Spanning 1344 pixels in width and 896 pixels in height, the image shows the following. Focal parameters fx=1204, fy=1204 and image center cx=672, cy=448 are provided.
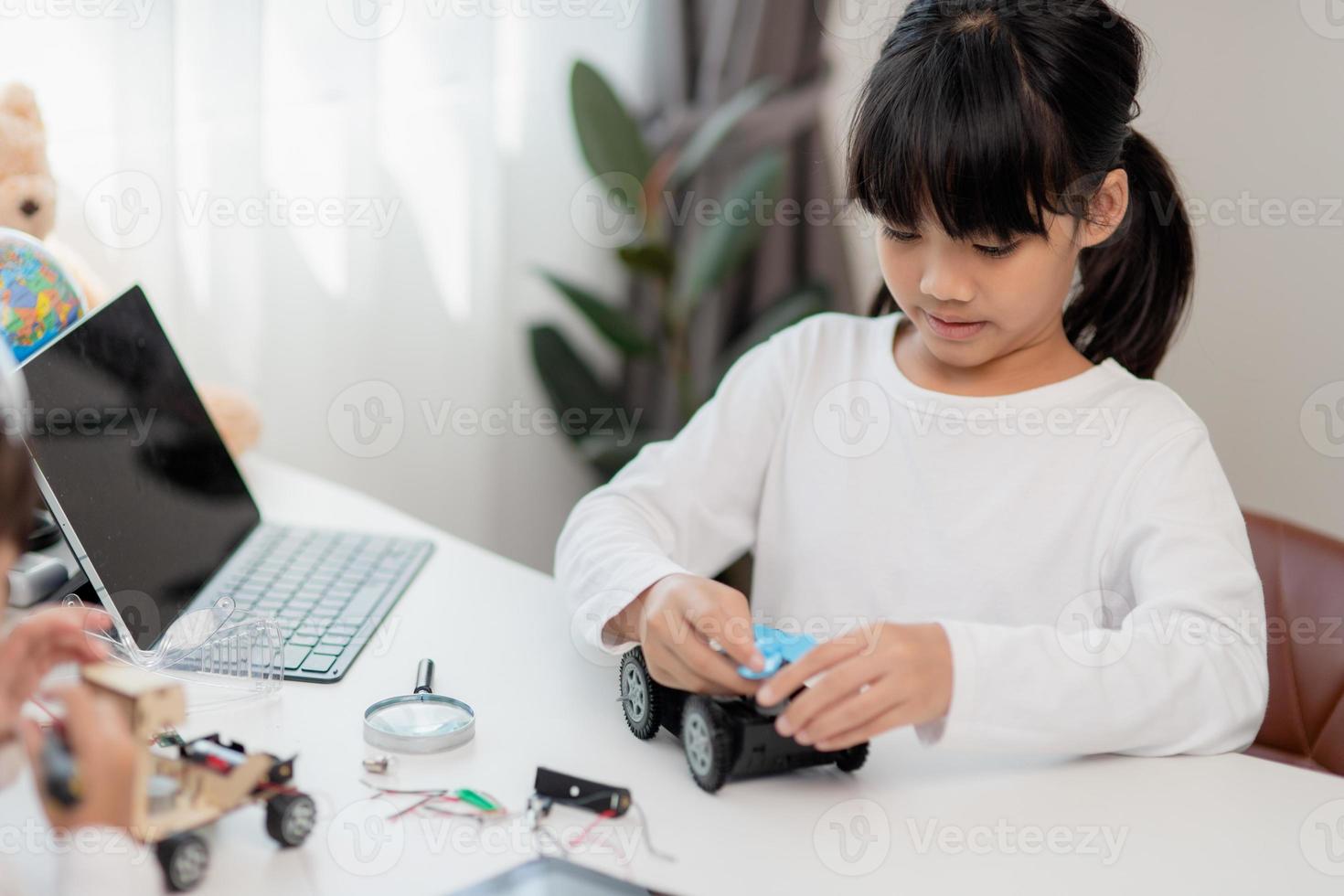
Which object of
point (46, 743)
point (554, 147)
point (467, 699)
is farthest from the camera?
point (554, 147)

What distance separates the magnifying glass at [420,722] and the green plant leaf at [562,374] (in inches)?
45.1

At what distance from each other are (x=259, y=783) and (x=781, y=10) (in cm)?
167

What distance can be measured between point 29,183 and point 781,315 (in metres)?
1.15

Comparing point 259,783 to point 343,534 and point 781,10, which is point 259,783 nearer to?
point 343,534

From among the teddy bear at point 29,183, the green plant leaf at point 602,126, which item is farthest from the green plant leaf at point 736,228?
the teddy bear at point 29,183

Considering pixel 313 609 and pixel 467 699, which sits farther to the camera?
pixel 313 609

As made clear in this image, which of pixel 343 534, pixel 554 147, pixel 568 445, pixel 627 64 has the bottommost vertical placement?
pixel 568 445

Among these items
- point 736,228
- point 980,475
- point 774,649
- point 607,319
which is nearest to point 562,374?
point 607,319

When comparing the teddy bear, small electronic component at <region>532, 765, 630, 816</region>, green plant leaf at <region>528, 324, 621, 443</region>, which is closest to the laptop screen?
the teddy bear

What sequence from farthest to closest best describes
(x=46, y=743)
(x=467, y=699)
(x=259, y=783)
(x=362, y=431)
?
1. (x=362, y=431)
2. (x=467, y=699)
3. (x=259, y=783)
4. (x=46, y=743)

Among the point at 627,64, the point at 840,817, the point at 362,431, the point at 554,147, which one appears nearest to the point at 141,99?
the point at 362,431

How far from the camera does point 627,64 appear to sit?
1995mm

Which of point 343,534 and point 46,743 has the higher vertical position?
point 46,743

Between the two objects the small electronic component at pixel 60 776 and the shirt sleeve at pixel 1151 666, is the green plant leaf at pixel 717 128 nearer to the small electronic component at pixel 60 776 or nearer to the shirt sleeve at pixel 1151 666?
the shirt sleeve at pixel 1151 666
